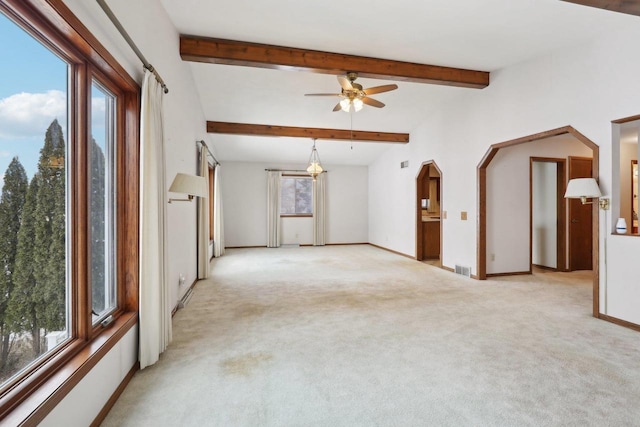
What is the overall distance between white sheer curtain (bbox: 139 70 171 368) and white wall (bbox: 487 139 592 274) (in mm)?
5083

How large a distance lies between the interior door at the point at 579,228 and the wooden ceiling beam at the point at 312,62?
2.94 meters

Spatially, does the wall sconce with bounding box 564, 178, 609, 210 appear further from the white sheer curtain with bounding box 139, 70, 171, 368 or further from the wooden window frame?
the wooden window frame

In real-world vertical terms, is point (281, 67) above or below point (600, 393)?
above

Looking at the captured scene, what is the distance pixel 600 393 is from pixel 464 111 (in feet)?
15.3

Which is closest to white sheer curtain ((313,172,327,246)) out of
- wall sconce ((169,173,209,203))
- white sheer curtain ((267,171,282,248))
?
white sheer curtain ((267,171,282,248))

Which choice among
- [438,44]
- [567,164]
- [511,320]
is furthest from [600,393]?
[567,164]

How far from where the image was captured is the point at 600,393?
2.01m

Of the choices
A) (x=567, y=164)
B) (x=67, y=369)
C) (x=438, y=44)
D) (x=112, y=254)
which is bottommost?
(x=67, y=369)

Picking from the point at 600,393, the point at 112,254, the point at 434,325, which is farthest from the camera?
the point at 434,325

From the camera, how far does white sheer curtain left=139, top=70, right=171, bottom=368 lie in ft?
7.48

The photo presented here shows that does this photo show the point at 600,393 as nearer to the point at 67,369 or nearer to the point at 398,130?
the point at 67,369

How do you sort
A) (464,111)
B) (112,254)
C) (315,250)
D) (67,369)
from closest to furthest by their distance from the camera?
(67,369) < (112,254) < (464,111) < (315,250)

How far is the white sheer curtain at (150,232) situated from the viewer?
2279 millimetres

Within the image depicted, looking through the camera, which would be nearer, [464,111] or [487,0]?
[487,0]
